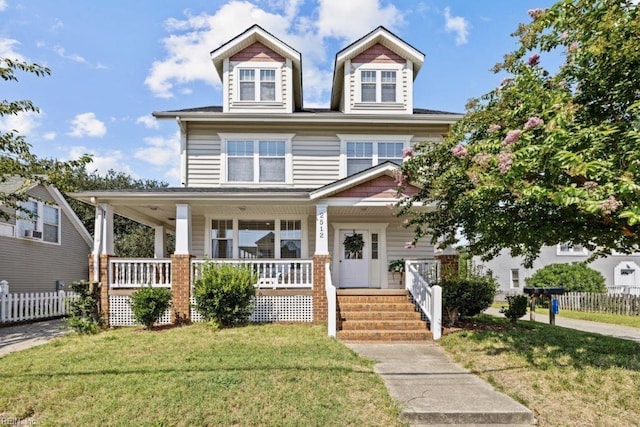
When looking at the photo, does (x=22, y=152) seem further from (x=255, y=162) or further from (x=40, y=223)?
(x=40, y=223)

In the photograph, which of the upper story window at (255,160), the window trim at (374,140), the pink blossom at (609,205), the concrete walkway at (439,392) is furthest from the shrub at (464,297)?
the pink blossom at (609,205)

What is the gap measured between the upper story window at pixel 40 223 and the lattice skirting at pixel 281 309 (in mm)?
9693

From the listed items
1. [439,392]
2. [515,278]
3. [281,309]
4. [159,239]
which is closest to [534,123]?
[439,392]

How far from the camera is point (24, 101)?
31.2ft

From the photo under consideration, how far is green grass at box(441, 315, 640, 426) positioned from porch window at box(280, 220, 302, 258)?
18.8 feet

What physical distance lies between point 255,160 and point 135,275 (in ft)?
16.0

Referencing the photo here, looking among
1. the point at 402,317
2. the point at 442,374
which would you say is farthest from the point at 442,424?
the point at 402,317

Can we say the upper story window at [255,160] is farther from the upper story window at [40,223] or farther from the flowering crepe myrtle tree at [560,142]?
the upper story window at [40,223]

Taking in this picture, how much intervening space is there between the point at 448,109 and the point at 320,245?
7493 millimetres

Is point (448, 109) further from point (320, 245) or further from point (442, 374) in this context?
point (442, 374)

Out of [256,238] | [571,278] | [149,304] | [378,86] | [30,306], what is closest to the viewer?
[149,304]

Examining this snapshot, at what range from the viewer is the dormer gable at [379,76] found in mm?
13492

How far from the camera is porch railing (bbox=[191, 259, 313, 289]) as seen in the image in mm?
11102

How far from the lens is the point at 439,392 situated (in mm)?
5637
